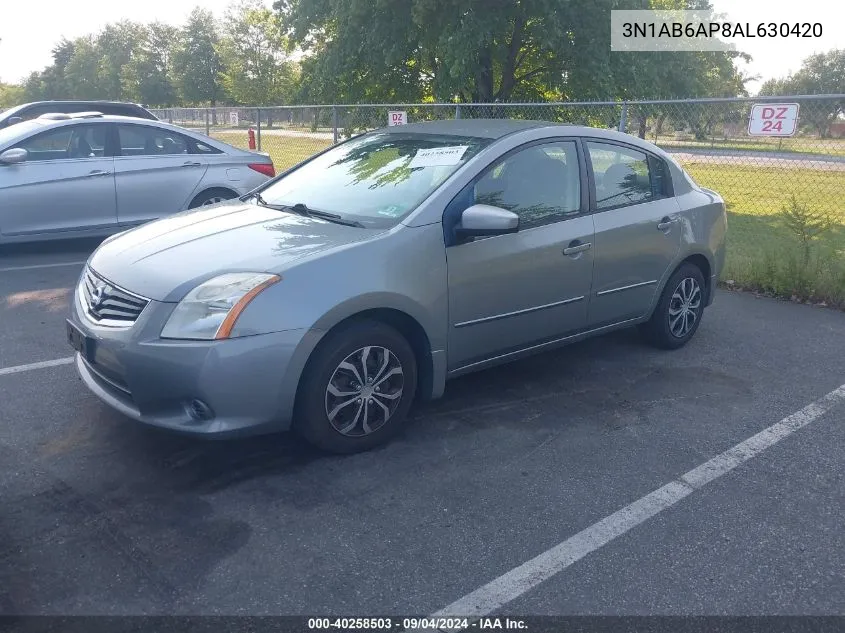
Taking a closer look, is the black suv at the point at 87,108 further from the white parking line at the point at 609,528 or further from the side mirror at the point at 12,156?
the white parking line at the point at 609,528

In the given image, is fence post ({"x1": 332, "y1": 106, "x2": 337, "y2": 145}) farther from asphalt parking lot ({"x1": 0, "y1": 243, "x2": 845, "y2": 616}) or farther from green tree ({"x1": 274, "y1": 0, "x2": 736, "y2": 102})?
asphalt parking lot ({"x1": 0, "y1": 243, "x2": 845, "y2": 616})

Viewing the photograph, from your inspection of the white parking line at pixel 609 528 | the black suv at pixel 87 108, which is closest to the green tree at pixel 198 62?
the black suv at pixel 87 108

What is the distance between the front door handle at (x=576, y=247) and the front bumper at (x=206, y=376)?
188 cm

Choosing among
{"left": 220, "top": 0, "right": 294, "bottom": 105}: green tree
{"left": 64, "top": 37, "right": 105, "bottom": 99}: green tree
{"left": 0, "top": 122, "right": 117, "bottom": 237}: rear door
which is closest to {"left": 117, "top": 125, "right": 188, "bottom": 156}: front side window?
{"left": 0, "top": 122, "right": 117, "bottom": 237}: rear door

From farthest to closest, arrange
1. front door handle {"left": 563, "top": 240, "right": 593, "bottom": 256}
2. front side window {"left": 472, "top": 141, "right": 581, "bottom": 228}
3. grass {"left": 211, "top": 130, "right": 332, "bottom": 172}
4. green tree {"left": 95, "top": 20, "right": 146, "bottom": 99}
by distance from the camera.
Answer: green tree {"left": 95, "top": 20, "right": 146, "bottom": 99} < grass {"left": 211, "top": 130, "right": 332, "bottom": 172} < front door handle {"left": 563, "top": 240, "right": 593, "bottom": 256} < front side window {"left": 472, "top": 141, "right": 581, "bottom": 228}

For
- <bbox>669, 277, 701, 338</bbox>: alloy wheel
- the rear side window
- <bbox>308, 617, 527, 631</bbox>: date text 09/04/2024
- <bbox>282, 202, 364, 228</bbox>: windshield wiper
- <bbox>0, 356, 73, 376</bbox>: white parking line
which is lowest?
<bbox>308, 617, 527, 631</bbox>: date text 09/04/2024

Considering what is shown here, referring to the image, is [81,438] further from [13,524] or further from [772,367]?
[772,367]

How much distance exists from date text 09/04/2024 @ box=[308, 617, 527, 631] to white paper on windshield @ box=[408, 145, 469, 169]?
2.64 metres

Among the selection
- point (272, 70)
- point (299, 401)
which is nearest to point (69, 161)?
point (299, 401)

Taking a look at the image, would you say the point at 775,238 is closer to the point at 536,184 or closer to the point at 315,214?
the point at 536,184

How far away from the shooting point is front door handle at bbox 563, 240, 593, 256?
4.65m

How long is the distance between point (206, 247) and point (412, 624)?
7.29ft

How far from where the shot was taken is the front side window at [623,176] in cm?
498


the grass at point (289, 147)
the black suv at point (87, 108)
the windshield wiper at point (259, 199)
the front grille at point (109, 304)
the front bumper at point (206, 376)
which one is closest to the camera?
the front bumper at point (206, 376)
